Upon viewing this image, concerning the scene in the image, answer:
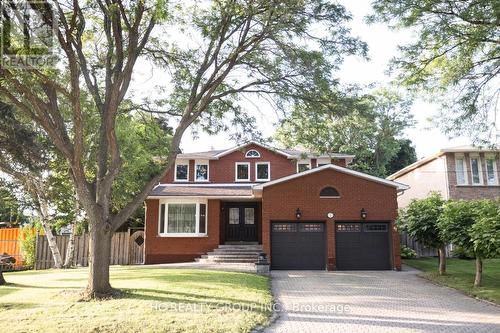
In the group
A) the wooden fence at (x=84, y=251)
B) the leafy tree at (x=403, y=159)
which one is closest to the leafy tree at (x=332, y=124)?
the wooden fence at (x=84, y=251)

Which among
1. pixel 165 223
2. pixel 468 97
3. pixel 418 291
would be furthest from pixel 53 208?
pixel 468 97

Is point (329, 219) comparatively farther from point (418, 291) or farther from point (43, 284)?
point (43, 284)

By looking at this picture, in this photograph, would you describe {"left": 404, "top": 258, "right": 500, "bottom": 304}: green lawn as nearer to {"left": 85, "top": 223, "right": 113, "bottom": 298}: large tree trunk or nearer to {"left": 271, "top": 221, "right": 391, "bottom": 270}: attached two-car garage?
{"left": 271, "top": 221, "right": 391, "bottom": 270}: attached two-car garage

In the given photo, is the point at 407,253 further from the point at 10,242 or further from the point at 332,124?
the point at 10,242

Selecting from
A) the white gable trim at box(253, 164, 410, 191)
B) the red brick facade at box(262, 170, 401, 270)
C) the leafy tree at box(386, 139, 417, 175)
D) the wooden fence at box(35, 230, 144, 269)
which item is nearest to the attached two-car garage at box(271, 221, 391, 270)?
the red brick facade at box(262, 170, 401, 270)

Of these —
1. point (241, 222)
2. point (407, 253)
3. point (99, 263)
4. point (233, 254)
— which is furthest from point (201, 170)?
point (99, 263)

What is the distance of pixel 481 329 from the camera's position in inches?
324

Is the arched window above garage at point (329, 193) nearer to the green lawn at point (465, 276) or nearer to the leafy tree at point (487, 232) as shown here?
the green lawn at point (465, 276)

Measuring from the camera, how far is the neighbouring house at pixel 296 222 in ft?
63.2

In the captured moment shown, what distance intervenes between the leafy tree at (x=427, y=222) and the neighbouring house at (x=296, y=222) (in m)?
3.17

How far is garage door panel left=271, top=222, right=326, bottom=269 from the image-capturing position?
63.0 ft

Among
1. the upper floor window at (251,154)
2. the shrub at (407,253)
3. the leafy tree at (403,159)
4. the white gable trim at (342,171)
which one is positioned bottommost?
the shrub at (407,253)

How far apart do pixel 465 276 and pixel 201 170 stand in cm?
1457

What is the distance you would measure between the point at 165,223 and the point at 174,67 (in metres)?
10.5
